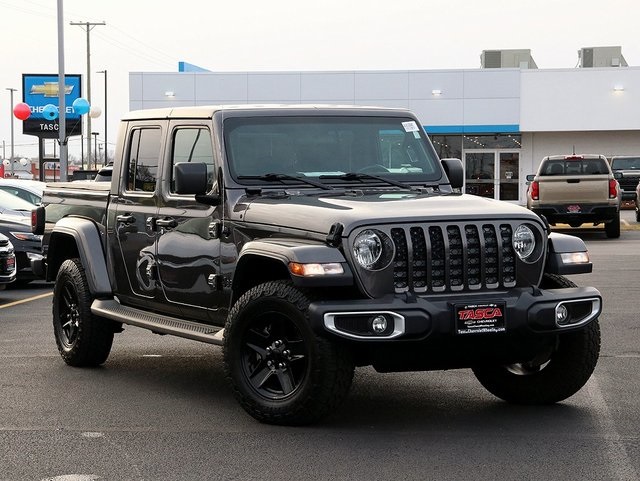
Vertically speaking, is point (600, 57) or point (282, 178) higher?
point (600, 57)

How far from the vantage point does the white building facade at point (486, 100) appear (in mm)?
49062

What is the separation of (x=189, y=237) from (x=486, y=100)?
4223 centimetres

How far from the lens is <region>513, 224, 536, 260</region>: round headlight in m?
7.50

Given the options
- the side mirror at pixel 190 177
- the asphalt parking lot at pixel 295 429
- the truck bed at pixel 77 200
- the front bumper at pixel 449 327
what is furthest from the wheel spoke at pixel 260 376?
the truck bed at pixel 77 200

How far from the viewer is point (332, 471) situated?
6324mm

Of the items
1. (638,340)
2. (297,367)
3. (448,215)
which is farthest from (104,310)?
(638,340)

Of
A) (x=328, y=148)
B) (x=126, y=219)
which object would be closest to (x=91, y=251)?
(x=126, y=219)

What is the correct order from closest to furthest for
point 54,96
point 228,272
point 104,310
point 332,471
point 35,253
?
point 332,471, point 228,272, point 104,310, point 35,253, point 54,96

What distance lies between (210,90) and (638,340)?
41313 mm

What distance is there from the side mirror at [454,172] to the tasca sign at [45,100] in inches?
1663

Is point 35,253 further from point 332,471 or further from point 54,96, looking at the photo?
point 54,96

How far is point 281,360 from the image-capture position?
292 inches

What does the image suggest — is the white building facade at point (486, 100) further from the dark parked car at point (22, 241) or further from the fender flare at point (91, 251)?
the fender flare at point (91, 251)

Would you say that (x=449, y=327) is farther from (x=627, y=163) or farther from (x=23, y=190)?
(x=627, y=163)
